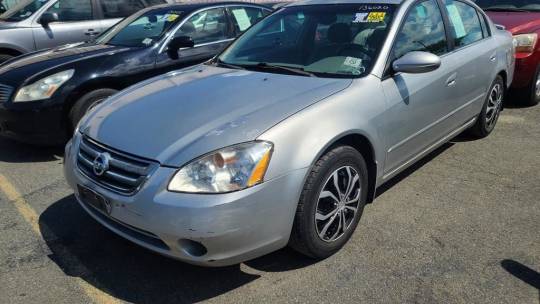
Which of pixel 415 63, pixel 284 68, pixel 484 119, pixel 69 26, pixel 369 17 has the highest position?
pixel 369 17

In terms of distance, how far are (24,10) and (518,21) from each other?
7124mm

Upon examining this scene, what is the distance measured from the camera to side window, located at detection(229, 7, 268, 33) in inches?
241

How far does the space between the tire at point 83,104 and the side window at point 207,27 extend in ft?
3.76

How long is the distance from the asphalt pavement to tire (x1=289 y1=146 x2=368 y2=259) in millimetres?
135

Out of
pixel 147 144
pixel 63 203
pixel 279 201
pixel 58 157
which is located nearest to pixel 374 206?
pixel 279 201

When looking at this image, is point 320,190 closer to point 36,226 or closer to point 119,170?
point 119,170

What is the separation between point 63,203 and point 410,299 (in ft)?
8.93

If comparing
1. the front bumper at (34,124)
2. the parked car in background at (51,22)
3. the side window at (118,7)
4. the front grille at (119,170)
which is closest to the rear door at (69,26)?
the parked car in background at (51,22)

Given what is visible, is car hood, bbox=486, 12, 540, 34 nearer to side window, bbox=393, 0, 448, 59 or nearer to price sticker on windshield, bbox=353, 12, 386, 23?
side window, bbox=393, 0, 448, 59

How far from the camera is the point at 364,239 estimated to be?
326cm

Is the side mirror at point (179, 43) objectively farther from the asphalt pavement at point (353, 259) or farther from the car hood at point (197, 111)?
the asphalt pavement at point (353, 259)

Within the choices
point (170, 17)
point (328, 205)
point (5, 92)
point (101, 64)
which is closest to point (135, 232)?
point (328, 205)

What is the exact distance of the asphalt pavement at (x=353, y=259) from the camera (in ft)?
8.91

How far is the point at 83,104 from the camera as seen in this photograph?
4.88m
